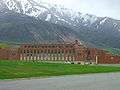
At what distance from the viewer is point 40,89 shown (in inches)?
1044

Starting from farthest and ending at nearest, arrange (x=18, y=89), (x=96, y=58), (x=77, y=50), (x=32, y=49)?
(x=32, y=49) → (x=77, y=50) → (x=96, y=58) → (x=18, y=89)

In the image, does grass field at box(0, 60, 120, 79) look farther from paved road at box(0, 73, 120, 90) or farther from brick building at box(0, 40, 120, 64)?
brick building at box(0, 40, 120, 64)

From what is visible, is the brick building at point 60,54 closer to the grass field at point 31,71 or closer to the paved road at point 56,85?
the grass field at point 31,71

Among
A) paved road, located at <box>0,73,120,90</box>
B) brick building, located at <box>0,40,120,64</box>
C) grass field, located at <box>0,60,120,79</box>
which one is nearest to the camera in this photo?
paved road, located at <box>0,73,120,90</box>

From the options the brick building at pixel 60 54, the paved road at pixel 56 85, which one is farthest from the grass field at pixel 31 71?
Result: the brick building at pixel 60 54

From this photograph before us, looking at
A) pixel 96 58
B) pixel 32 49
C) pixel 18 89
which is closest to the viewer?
pixel 18 89

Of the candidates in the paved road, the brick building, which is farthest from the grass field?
the brick building

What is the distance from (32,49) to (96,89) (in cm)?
15092

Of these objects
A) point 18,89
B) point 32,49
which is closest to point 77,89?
point 18,89

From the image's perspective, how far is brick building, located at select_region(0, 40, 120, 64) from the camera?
15388 cm

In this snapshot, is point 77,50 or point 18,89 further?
point 77,50

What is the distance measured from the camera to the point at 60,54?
172000 millimetres

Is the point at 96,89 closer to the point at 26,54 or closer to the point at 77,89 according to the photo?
the point at 77,89

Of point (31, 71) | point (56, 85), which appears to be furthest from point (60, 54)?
point (56, 85)
